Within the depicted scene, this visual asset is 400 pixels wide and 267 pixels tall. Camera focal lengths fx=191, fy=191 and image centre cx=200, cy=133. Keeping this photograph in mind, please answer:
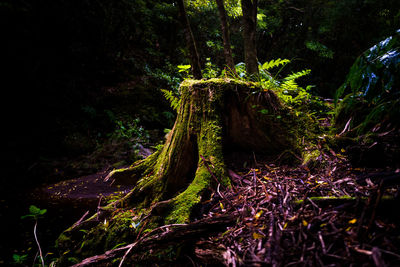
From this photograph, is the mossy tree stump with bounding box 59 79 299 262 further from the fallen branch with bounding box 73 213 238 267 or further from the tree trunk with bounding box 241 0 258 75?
the tree trunk with bounding box 241 0 258 75

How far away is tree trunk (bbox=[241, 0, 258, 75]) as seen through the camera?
11.4ft

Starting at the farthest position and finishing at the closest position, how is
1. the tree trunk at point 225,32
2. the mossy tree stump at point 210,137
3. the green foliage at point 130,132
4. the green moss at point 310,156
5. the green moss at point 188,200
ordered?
the green foliage at point 130,132 → the tree trunk at point 225,32 → the mossy tree stump at point 210,137 → the green moss at point 310,156 → the green moss at point 188,200

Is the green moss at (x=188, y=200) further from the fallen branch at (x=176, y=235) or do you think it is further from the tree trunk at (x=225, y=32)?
the tree trunk at (x=225, y=32)

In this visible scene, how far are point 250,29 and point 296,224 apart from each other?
3521 mm

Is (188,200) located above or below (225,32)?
below

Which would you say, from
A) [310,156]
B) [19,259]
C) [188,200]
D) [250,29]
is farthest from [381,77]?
[19,259]

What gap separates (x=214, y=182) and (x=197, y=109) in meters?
0.92

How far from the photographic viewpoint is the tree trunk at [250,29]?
11.4 feet

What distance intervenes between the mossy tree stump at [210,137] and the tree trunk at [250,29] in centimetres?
135

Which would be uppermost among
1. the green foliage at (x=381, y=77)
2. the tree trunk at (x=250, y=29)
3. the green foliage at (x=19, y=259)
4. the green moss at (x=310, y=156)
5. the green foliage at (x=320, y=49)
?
the green foliage at (x=320, y=49)

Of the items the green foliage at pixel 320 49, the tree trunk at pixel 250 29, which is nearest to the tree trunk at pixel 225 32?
the tree trunk at pixel 250 29

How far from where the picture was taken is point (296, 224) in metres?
1.18

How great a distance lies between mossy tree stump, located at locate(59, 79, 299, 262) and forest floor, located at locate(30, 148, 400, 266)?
43cm

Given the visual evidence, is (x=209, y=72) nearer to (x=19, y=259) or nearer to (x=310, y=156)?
(x=310, y=156)
